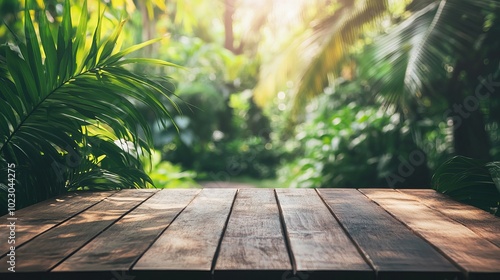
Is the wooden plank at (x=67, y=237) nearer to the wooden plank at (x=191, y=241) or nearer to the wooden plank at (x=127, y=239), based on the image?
the wooden plank at (x=127, y=239)

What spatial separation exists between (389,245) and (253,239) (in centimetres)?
35

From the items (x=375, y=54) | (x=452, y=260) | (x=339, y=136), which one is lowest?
(x=452, y=260)

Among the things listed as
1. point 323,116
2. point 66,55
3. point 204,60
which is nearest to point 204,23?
point 204,60

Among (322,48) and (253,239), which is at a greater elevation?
(322,48)

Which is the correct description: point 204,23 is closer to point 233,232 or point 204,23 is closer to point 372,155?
point 372,155

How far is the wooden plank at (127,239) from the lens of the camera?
1.41m

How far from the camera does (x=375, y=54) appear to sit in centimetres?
558

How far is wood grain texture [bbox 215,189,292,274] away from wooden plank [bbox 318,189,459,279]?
0.21m

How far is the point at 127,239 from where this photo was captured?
1.69 m

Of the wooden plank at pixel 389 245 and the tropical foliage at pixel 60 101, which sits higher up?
the tropical foliage at pixel 60 101

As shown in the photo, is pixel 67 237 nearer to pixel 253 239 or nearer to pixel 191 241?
pixel 191 241

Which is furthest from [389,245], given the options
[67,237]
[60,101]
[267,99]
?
[267,99]

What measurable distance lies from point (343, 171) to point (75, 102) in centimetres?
413

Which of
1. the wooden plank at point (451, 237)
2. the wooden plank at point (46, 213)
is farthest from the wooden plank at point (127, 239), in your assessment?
the wooden plank at point (451, 237)
